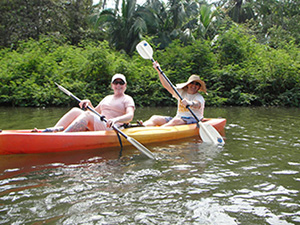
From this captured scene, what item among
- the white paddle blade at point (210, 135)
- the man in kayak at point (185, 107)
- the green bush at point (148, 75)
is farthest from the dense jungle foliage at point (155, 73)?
the white paddle blade at point (210, 135)

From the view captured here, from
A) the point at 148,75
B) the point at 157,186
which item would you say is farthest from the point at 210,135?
the point at 148,75

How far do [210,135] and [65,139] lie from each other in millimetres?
2117

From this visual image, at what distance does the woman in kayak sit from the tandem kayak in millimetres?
156

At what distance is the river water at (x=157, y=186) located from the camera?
7.09 ft

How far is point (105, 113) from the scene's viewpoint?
415 cm

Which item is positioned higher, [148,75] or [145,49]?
[145,49]

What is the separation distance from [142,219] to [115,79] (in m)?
2.31

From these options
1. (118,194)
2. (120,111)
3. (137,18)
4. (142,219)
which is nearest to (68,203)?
(118,194)

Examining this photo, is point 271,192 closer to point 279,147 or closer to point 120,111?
point 279,147

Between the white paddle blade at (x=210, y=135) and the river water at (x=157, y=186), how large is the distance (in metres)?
0.26

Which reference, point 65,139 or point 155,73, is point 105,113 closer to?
point 65,139

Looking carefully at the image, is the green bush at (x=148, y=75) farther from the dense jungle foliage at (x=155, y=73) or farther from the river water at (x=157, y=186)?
the river water at (x=157, y=186)

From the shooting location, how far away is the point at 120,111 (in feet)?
13.6

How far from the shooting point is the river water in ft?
7.09
